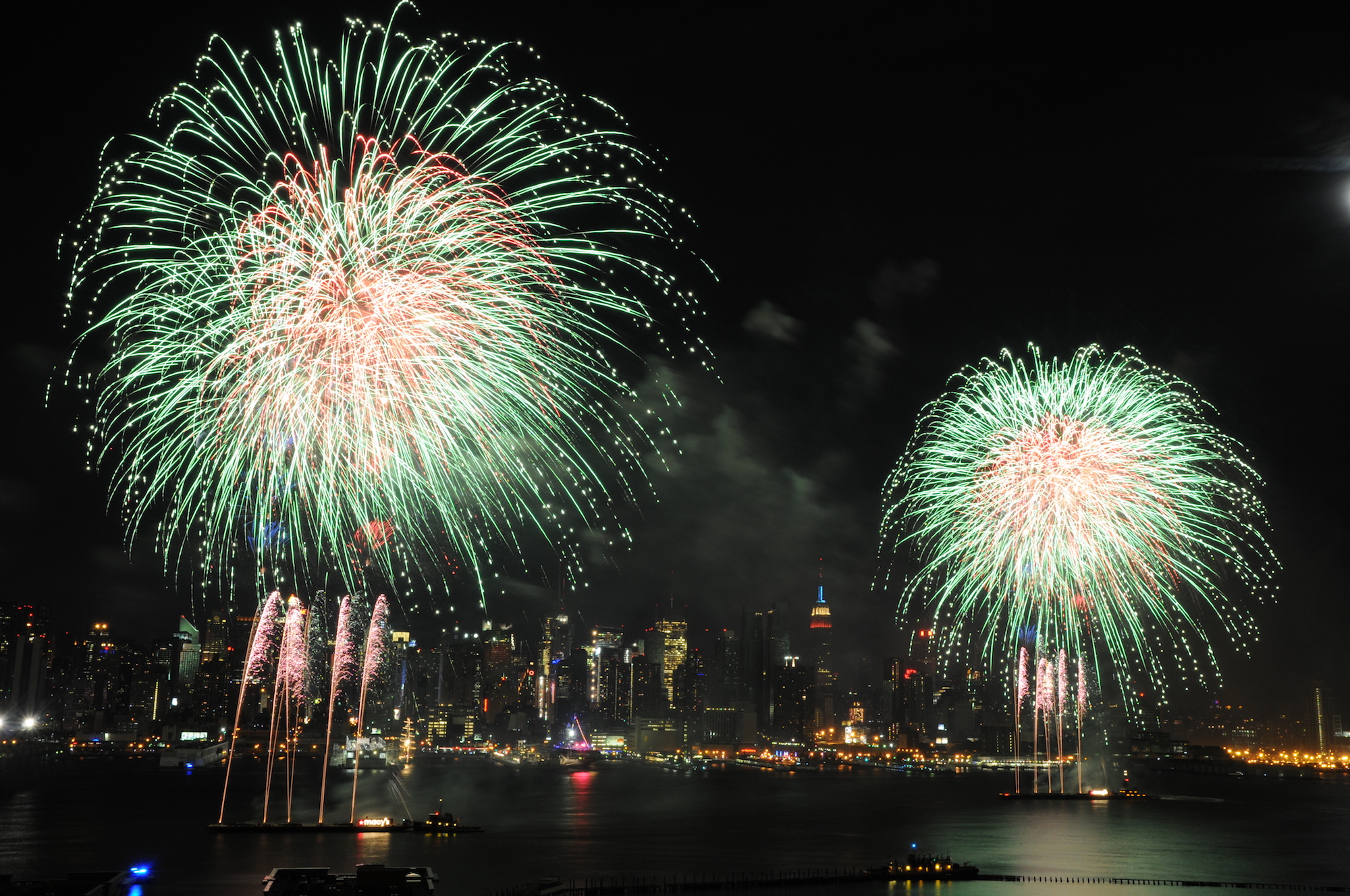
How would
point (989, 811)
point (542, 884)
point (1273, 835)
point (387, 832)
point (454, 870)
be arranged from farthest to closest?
1. point (989, 811)
2. point (1273, 835)
3. point (387, 832)
4. point (454, 870)
5. point (542, 884)

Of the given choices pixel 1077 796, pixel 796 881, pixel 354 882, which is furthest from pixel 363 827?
pixel 1077 796

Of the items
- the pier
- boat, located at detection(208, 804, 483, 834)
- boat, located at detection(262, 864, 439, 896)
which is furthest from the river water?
boat, located at detection(262, 864, 439, 896)

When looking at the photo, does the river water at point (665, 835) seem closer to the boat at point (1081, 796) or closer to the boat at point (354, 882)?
the boat at point (1081, 796)

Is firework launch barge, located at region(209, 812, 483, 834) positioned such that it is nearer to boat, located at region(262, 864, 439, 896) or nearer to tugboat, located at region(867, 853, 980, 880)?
tugboat, located at region(867, 853, 980, 880)

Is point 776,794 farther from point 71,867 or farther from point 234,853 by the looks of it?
point 71,867

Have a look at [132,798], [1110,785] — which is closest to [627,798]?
[132,798]

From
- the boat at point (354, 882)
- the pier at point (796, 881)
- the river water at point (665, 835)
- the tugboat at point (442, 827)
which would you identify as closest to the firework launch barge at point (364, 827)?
the tugboat at point (442, 827)
